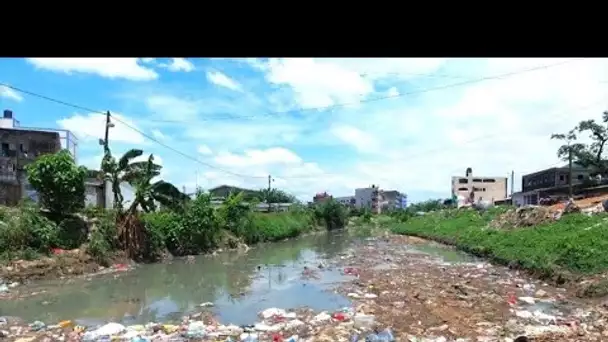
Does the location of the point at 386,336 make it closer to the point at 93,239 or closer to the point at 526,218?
the point at 93,239

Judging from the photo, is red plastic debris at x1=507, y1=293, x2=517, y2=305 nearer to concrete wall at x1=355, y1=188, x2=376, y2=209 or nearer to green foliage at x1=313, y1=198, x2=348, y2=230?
green foliage at x1=313, y1=198, x2=348, y2=230

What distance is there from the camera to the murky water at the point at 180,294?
9.65 metres

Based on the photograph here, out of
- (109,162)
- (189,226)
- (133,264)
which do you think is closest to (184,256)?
(189,226)

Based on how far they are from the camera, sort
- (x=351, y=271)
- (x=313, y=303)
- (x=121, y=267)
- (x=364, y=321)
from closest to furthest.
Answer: (x=364, y=321) < (x=313, y=303) < (x=351, y=271) < (x=121, y=267)

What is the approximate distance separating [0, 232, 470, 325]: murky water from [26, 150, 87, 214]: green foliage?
2.83 meters

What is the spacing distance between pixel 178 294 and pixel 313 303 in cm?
353

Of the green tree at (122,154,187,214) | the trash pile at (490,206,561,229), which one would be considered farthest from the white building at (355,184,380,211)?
the green tree at (122,154,187,214)

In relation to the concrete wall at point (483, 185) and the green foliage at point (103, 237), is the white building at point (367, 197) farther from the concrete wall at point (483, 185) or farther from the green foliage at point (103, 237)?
the green foliage at point (103, 237)

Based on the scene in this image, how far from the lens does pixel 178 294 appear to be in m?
12.1

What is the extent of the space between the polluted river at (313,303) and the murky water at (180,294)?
1.0 inches

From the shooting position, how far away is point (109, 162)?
17203 millimetres

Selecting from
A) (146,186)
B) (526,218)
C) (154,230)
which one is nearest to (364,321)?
(146,186)
